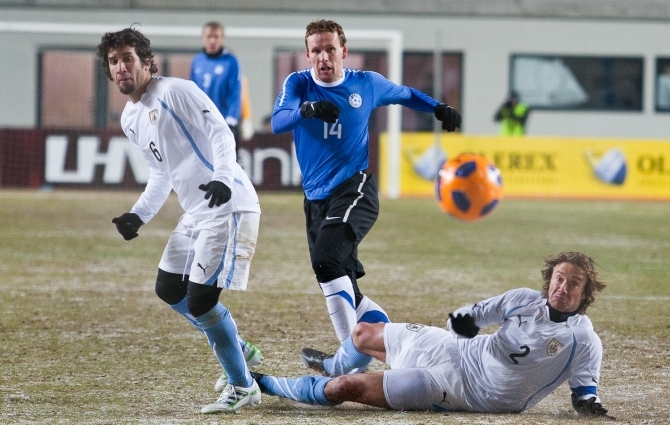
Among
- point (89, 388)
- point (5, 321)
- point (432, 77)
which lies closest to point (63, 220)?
point (5, 321)

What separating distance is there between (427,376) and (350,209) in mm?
1279

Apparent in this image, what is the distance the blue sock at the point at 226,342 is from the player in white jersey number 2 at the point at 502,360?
0.89 ft

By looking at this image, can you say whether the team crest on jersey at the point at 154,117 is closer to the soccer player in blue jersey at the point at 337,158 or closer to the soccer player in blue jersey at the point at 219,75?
the soccer player in blue jersey at the point at 337,158

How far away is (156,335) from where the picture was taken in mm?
7309

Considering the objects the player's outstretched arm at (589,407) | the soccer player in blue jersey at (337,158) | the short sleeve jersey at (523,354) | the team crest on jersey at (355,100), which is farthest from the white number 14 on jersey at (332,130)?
the player's outstretched arm at (589,407)

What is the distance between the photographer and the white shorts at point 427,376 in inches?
199

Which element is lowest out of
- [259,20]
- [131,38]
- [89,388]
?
[89,388]

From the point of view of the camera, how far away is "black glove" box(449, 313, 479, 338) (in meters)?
4.98

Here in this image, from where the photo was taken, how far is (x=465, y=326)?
4.98m

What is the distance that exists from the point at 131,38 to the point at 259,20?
67.1 ft

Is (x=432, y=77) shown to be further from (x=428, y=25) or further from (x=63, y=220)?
(x=63, y=220)

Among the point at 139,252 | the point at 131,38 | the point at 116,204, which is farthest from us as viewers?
the point at 116,204

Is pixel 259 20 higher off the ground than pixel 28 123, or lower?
higher

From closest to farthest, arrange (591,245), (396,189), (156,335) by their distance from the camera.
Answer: (156,335) < (591,245) < (396,189)
